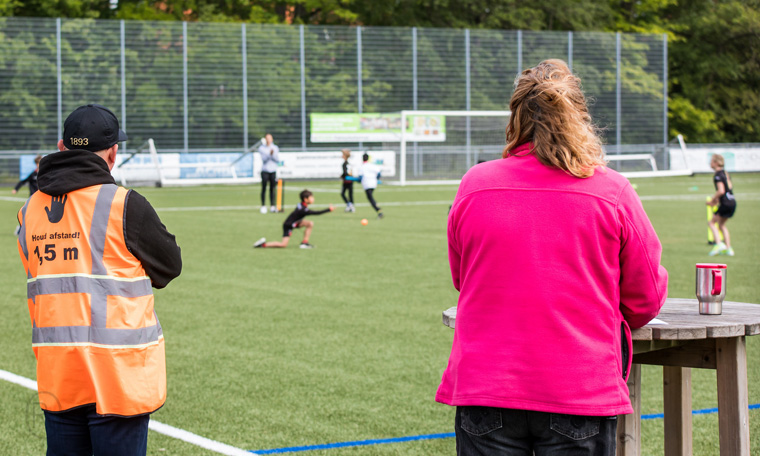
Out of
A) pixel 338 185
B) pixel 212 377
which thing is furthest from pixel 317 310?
pixel 338 185

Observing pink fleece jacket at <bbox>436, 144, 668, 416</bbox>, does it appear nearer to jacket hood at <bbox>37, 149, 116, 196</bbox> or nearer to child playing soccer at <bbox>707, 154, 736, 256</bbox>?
jacket hood at <bbox>37, 149, 116, 196</bbox>

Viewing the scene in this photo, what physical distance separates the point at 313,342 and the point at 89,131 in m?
5.01

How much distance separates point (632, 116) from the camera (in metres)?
50.7

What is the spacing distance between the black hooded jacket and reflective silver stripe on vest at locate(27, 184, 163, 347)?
0.20ft

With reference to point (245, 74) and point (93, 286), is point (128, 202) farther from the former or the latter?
point (245, 74)

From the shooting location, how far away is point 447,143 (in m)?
44.9

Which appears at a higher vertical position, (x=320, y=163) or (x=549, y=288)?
(x=320, y=163)

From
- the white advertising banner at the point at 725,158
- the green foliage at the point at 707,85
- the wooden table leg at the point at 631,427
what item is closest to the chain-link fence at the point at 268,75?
the white advertising banner at the point at 725,158

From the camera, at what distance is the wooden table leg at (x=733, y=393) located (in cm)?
334

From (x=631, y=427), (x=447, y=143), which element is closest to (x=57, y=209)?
(x=631, y=427)

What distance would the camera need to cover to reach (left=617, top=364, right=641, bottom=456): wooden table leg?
3463 mm

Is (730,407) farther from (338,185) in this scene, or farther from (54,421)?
(338,185)

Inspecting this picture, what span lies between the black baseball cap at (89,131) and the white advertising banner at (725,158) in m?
48.8

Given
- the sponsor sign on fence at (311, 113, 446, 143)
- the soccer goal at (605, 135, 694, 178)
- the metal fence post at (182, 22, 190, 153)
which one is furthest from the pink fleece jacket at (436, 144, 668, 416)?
the soccer goal at (605, 135, 694, 178)
